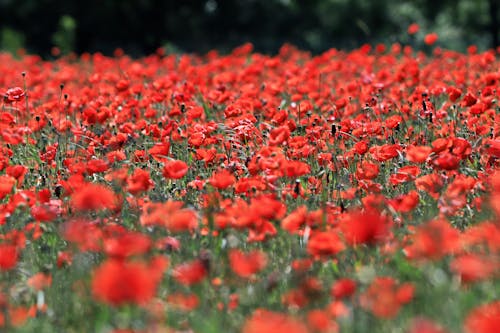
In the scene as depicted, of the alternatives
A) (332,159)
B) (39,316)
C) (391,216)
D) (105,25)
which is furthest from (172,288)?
(105,25)

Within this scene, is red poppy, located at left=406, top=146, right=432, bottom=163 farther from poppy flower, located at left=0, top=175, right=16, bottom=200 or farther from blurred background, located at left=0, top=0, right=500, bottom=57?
blurred background, located at left=0, top=0, right=500, bottom=57

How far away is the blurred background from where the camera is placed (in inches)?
739

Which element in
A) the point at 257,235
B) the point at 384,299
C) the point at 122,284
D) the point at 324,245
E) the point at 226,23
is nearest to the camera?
the point at 122,284

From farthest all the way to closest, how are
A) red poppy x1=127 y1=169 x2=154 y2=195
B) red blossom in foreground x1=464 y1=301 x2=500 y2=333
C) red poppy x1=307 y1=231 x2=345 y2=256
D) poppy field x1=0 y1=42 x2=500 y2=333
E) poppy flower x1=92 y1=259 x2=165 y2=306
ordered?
red poppy x1=127 y1=169 x2=154 y2=195
red poppy x1=307 y1=231 x2=345 y2=256
poppy field x1=0 y1=42 x2=500 y2=333
poppy flower x1=92 y1=259 x2=165 y2=306
red blossom in foreground x1=464 y1=301 x2=500 y2=333

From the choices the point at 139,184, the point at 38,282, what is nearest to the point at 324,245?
the point at 139,184

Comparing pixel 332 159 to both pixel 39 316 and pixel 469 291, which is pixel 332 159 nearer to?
pixel 469 291

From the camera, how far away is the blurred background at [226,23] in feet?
61.6

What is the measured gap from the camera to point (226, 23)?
814 inches

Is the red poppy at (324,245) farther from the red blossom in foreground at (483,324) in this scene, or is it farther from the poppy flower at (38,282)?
the poppy flower at (38,282)

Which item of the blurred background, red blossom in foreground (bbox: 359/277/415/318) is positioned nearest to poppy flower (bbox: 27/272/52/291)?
red blossom in foreground (bbox: 359/277/415/318)

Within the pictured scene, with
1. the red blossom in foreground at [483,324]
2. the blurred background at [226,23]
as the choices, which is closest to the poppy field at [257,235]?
the red blossom in foreground at [483,324]

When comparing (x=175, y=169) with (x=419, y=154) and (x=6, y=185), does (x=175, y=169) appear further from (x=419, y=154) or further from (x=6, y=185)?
(x=419, y=154)

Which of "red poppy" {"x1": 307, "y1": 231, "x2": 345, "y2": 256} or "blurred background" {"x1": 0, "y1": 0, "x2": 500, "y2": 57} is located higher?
"blurred background" {"x1": 0, "y1": 0, "x2": 500, "y2": 57}

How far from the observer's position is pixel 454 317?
231 cm
